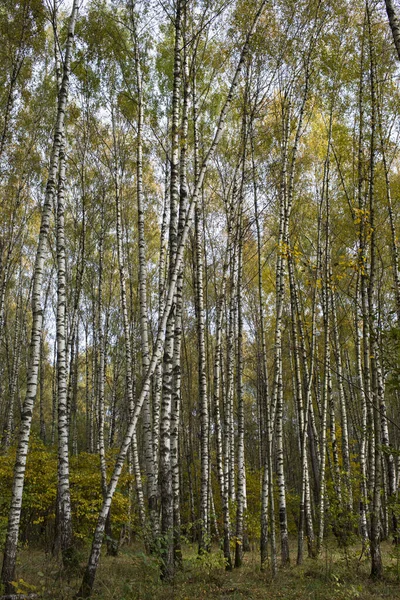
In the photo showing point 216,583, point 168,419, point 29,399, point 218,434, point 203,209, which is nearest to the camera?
point 29,399

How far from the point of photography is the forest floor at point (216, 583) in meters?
4.67

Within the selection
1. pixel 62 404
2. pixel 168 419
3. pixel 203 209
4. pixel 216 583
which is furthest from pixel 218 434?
pixel 203 209

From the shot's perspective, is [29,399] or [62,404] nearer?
[29,399]

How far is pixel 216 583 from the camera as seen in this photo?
5918 millimetres

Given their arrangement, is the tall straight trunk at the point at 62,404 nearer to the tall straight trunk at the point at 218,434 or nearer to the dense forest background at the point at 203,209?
the dense forest background at the point at 203,209

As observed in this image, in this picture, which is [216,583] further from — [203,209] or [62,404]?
[203,209]

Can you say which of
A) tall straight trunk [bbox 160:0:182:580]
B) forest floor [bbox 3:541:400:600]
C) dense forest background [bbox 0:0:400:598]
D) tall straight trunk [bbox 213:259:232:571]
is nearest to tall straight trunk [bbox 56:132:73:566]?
dense forest background [bbox 0:0:400:598]

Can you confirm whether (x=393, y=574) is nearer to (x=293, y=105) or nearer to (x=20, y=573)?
(x=20, y=573)

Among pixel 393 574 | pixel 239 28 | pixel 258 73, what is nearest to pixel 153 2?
pixel 239 28

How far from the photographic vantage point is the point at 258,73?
8.36 metres

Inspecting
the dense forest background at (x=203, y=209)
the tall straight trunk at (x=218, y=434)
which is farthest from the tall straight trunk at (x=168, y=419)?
the tall straight trunk at (x=218, y=434)

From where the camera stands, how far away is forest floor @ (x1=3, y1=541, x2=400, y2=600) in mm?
4668

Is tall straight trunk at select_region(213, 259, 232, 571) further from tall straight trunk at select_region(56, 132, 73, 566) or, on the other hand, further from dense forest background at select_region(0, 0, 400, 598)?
tall straight trunk at select_region(56, 132, 73, 566)

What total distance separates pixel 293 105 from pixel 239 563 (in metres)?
8.65
